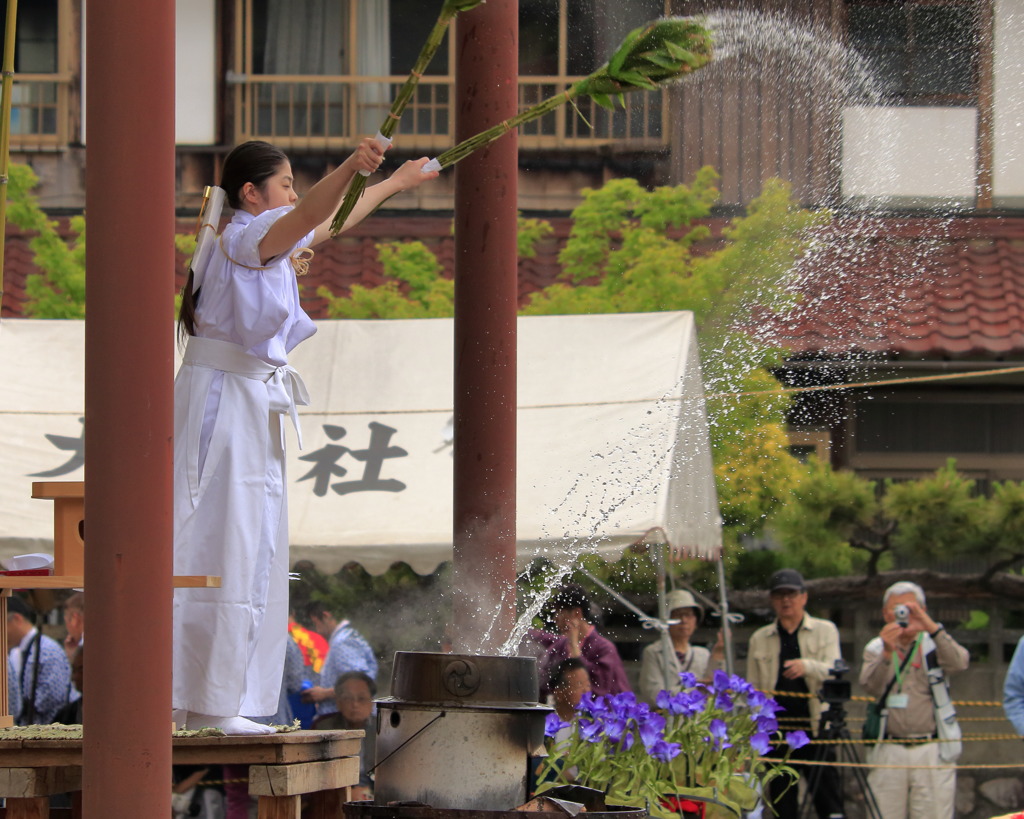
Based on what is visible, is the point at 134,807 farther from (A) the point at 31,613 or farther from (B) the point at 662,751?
(A) the point at 31,613

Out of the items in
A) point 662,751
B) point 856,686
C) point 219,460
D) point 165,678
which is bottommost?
point 856,686

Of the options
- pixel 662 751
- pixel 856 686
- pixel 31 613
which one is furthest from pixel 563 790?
pixel 31 613

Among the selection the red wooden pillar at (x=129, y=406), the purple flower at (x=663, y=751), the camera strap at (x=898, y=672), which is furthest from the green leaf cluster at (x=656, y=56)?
the camera strap at (x=898, y=672)

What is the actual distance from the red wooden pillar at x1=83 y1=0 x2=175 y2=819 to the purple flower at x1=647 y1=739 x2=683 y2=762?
1997 mm

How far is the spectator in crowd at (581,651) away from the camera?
639 cm

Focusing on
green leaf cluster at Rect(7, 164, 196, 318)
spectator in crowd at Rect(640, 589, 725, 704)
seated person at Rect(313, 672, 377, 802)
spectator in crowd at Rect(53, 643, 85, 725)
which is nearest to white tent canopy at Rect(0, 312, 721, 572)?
seated person at Rect(313, 672, 377, 802)

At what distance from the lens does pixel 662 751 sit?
4.34 m

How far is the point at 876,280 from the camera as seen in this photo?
28.3 feet

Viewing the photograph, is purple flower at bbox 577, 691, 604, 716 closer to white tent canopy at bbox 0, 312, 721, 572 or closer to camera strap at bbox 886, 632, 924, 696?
white tent canopy at bbox 0, 312, 721, 572

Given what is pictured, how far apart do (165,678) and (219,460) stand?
84 cm

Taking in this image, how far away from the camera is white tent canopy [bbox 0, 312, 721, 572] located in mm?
6266

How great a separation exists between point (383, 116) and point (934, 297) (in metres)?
4.07

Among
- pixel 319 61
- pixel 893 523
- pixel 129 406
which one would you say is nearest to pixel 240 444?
pixel 129 406

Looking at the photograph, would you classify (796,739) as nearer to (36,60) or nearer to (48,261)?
(48,261)
